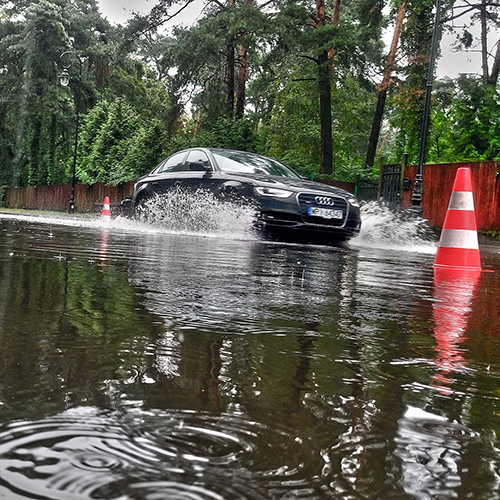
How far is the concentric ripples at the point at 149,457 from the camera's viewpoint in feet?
3.10

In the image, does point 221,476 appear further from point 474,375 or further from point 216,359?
point 474,375

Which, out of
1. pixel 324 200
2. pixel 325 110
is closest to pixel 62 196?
pixel 325 110

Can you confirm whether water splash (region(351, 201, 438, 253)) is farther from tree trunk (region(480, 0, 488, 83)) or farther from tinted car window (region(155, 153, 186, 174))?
tree trunk (region(480, 0, 488, 83))

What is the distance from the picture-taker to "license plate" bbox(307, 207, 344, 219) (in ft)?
30.9

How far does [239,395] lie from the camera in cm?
150

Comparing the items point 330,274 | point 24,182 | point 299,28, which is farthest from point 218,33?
point 24,182

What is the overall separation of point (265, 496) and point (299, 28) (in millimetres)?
24471

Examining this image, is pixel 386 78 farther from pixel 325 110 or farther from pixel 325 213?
pixel 325 213

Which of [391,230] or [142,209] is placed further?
[142,209]

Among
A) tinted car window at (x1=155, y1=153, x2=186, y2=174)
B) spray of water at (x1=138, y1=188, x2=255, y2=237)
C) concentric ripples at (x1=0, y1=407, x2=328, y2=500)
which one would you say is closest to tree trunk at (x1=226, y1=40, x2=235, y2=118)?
tinted car window at (x1=155, y1=153, x2=186, y2=174)

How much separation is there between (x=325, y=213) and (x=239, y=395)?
26.6 feet

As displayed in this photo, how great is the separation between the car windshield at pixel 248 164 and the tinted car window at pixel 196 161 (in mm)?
164

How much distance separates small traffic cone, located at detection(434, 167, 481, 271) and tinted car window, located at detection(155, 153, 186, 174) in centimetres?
555

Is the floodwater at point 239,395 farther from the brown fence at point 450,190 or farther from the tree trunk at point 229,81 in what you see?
the tree trunk at point 229,81
